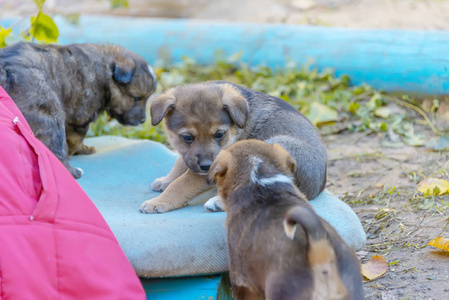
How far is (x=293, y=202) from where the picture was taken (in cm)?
300

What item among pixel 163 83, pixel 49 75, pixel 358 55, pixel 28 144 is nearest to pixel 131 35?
pixel 163 83

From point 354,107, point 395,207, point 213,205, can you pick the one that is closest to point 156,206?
point 213,205

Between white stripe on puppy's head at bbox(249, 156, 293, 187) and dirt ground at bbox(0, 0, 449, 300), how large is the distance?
1079mm

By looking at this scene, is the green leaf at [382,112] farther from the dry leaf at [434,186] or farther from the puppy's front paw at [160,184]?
the puppy's front paw at [160,184]

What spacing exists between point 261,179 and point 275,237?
1.48 feet

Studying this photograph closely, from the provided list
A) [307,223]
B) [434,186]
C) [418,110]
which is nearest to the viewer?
[307,223]

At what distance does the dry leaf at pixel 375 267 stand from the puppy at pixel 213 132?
0.59 metres

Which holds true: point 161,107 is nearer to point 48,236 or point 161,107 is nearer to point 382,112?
point 48,236

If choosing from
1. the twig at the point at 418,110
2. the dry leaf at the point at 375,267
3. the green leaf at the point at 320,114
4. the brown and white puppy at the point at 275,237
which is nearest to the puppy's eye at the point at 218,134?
the brown and white puppy at the point at 275,237

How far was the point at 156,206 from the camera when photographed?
415 centimetres

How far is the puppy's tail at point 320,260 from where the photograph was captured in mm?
2553

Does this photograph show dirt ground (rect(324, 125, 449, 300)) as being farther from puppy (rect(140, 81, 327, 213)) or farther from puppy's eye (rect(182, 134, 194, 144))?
puppy's eye (rect(182, 134, 194, 144))

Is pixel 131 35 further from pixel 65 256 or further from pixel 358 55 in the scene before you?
pixel 65 256

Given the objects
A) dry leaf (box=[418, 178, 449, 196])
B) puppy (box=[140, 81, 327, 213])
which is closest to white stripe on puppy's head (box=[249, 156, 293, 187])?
puppy (box=[140, 81, 327, 213])
